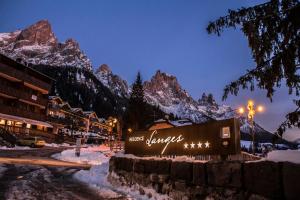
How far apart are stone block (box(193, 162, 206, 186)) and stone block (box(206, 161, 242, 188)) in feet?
0.69

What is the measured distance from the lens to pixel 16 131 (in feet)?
148

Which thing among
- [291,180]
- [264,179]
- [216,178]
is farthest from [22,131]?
[291,180]

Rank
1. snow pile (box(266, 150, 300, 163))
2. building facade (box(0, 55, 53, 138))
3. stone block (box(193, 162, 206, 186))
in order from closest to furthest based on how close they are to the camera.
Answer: snow pile (box(266, 150, 300, 163)) < stone block (box(193, 162, 206, 186)) < building facade (box(0, 55, 53, 138))

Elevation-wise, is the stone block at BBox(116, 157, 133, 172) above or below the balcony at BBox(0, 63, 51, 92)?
below

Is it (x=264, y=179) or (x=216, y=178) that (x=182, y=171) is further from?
(x=264, y=179)

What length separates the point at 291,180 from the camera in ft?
16.1

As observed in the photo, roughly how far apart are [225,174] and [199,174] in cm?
100

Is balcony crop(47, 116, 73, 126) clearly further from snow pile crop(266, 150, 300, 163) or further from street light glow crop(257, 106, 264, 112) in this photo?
snow pile crop(266, 150, 300, 163)

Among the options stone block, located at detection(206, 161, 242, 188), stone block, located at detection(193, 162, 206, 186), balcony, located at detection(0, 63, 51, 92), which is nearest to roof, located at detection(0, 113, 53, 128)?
balcony, located at detection(0, 63, 51, 92)

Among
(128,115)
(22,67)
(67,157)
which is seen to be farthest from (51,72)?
(67,157)

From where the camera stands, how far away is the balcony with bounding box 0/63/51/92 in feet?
151

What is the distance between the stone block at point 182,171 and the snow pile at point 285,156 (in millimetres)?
2752

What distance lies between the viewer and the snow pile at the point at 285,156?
5.05 meters

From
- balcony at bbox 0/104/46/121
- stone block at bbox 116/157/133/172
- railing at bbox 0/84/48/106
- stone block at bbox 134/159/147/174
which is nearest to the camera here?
stone block at bbox 134/159/147/174
